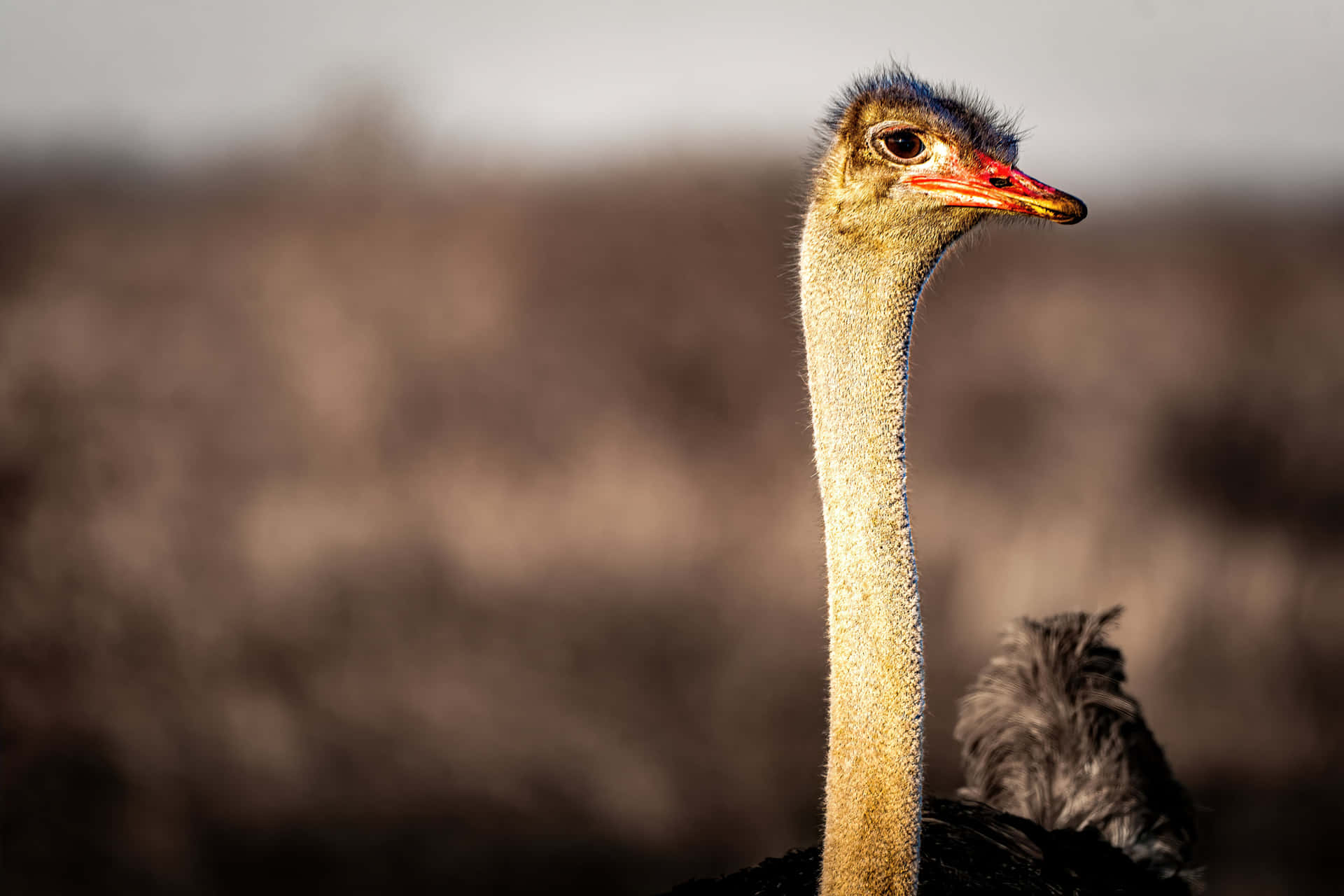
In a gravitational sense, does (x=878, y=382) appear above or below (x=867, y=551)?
above

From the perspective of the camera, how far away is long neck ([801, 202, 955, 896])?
100 cm

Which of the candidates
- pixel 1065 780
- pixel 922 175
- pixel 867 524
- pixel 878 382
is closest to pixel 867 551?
pixel 867 524

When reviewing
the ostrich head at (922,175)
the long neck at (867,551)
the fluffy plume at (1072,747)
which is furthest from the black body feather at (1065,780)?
the ostrich head at (922,175)

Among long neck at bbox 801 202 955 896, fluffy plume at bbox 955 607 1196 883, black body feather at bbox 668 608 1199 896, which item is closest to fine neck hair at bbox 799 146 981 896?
long neck at bbox 801 202 955 896

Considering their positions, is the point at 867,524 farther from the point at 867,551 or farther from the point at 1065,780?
the point at 1065,780

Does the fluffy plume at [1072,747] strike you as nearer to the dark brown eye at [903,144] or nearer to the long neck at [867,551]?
the long neck at [867,551]

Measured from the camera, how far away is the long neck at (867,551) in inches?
39.4

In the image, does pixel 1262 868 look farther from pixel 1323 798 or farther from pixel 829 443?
pixel 829 443

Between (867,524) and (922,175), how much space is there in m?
0.33

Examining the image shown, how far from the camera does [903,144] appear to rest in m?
1.07

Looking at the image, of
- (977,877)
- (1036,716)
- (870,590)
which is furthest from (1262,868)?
(870,590)

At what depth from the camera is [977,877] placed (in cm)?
156

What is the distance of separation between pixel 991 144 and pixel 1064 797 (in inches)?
60.0

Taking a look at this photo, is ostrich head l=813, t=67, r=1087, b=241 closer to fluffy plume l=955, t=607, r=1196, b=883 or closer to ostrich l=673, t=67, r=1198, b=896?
ostrich l=673, t=67, r=1198, b=896
